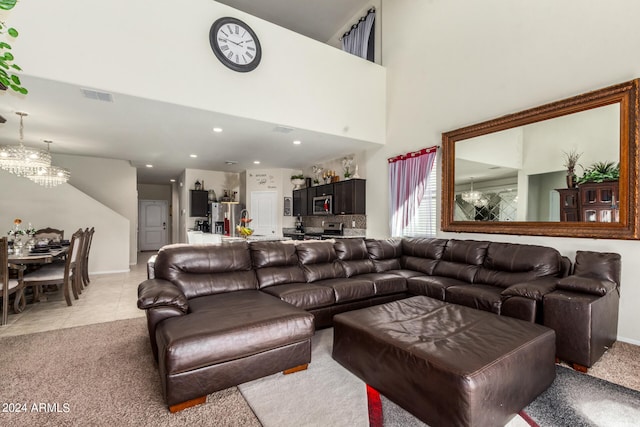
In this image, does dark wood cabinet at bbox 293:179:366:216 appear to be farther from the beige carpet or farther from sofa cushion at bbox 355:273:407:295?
the beige carpet

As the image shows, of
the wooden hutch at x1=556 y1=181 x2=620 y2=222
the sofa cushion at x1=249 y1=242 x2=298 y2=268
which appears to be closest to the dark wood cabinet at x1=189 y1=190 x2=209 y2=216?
the sofa cushion at x1=249 y1=242 x2=298 y2=268

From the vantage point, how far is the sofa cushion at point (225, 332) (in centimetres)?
175

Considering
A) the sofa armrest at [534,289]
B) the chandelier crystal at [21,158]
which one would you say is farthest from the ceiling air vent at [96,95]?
the sofa armrest at [534,289]

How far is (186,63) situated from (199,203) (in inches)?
204

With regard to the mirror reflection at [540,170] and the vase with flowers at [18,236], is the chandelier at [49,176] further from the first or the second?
the mirror reflection at [540,170]

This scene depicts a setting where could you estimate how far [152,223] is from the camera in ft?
37.1

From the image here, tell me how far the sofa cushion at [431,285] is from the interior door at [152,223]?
34.7 ft

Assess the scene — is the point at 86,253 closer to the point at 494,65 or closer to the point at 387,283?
the point at 387,283

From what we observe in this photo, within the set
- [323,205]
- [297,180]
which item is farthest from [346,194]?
[297,180]

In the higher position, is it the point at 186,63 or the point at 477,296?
the point at 186,63

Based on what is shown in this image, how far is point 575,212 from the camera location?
310 cm

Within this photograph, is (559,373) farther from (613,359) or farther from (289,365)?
(289,365)

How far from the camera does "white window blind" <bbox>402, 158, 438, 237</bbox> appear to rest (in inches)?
185

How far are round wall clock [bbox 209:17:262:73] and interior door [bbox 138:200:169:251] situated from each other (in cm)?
929
